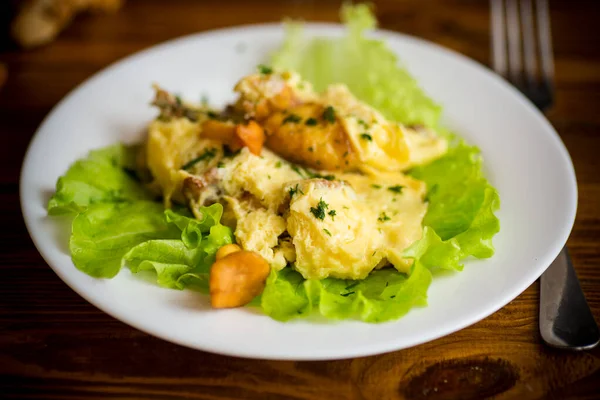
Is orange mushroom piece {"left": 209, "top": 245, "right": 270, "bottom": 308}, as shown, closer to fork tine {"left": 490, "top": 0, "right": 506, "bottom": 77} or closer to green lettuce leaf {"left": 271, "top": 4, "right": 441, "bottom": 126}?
green lettuce leaf {"left": 271, "top": 4, "right": 441, "bottom": 126}

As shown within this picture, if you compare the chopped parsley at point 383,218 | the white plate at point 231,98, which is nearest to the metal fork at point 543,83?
the white plate at point 231,98

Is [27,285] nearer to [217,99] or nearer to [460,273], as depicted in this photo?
[217,99]

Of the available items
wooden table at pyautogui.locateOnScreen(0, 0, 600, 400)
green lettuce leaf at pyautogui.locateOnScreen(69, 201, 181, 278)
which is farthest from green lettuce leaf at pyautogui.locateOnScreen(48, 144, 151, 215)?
wooden table at pyautogui.locateOnScreen(0, 0, 600, 400)

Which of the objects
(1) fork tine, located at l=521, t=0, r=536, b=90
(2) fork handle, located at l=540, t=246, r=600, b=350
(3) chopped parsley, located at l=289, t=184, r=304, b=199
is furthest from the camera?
(1) fork tine, located at l=521, t=0, r=536, b=90

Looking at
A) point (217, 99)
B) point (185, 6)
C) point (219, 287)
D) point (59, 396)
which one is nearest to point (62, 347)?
point (59, 396)

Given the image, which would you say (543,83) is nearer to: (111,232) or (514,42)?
(514,42)

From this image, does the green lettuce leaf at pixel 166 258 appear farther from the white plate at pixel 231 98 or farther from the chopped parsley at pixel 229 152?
the chopped parsley at pixel 229 152
